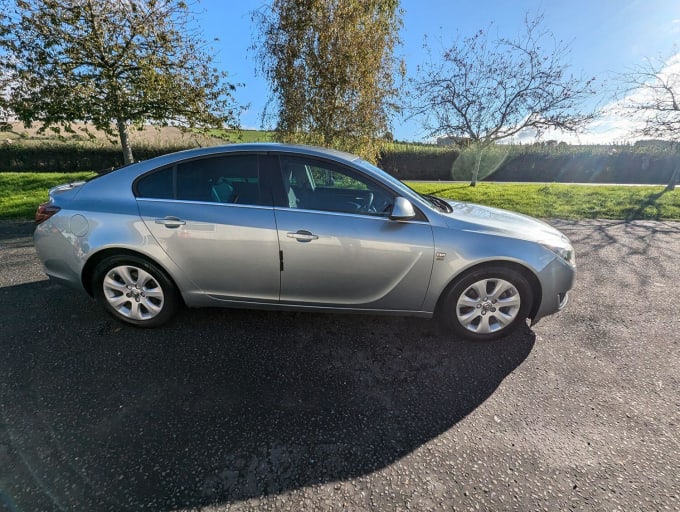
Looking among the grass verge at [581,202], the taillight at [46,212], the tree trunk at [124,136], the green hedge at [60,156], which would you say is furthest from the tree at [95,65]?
the green hedge at [60,156]

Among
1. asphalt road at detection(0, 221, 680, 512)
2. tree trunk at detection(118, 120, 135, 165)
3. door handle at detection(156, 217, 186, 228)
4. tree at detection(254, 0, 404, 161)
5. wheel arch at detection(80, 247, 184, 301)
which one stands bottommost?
asphalt road at detection(0, 221, 680, 512)

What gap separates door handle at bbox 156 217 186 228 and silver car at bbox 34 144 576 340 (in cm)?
1

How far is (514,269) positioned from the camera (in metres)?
2.64

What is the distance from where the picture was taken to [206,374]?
2328mm

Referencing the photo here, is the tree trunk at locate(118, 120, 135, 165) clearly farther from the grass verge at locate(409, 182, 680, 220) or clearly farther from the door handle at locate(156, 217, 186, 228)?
the grass verge at locate(409, 182, 680, 220)

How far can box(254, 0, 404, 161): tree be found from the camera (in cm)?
850

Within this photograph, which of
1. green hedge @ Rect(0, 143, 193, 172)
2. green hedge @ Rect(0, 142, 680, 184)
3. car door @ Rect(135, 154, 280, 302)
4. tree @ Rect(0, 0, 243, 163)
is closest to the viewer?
car door @ Rect(135, 154, 280, 302)

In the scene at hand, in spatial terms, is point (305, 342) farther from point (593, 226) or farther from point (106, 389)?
point (593, 226)

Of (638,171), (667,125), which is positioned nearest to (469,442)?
(667,125)

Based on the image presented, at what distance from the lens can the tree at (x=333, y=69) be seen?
27.9ft

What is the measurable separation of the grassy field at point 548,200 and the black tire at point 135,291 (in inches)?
255

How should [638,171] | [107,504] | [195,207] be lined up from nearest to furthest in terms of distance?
[107,504], [195,207], [638,171]

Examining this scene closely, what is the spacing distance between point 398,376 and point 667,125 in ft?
52.6

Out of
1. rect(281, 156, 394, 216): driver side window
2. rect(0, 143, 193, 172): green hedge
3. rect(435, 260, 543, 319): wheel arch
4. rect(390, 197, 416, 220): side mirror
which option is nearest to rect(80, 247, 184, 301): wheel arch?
rect(281, 156, 394, 216): driver side window
